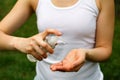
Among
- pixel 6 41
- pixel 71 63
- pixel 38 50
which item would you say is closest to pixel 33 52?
pixel 38 50

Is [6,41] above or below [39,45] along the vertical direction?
below

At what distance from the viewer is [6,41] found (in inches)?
77.0

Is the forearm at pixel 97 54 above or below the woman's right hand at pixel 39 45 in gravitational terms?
below

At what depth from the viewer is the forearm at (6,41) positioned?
76.0 inches

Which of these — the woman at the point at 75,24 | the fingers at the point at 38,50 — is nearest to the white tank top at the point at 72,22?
the woman at the point at 75,24

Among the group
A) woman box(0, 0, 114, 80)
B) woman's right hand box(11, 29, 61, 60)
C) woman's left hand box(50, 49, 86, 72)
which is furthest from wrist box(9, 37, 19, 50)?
woman's left hand box(50, 49, 86, 72)

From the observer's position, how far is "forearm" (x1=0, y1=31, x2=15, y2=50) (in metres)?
1.93

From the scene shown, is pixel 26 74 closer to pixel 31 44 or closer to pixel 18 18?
pixel 18 18

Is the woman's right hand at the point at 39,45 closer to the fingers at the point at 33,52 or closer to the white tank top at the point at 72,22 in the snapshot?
the fingers at the point at 33,52

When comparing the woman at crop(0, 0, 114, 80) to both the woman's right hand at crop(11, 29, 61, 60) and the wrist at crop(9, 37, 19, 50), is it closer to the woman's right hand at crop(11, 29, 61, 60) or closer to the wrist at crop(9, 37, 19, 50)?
the wrist at crop(9, 37, 19, 50)

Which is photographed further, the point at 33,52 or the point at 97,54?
the point at 97,54

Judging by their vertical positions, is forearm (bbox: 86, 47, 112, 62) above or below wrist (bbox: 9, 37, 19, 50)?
→ below

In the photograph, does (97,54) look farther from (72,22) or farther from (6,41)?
(6,41)

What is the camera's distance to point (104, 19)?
1.94 m
